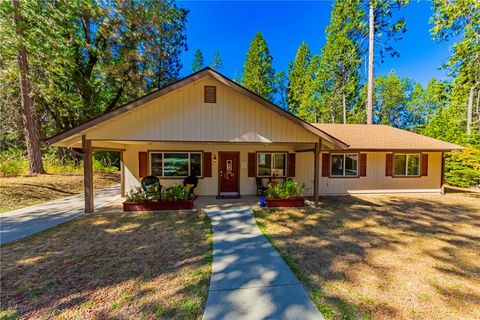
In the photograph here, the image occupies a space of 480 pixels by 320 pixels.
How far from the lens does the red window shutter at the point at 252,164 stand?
10.3m

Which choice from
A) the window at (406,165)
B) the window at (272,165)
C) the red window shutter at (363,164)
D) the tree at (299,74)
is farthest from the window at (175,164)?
the tree at (299,74)

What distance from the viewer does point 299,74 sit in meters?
24.1

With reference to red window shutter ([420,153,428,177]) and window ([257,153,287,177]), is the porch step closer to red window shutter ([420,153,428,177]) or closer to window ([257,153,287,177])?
window ([257,153,287,177])

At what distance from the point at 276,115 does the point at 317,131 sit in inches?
64.0

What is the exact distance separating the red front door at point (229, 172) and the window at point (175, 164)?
3.58 feet

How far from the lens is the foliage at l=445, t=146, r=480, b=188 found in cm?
1150

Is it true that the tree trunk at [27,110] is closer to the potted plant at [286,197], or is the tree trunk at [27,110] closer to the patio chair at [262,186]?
the patio chair at [262,186]

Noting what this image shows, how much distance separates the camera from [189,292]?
3.09 meters

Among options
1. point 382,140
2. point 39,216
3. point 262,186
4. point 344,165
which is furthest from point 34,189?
point 382,140

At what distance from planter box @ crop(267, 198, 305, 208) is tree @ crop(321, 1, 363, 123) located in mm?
15383

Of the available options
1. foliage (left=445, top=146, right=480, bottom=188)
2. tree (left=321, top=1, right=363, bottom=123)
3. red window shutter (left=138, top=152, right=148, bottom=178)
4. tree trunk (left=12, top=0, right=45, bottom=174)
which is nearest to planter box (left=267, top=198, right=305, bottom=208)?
red window shutter (left=138, top=152, right=148, bottom=178)

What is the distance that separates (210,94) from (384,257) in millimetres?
6798

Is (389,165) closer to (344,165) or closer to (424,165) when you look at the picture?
(424,165)

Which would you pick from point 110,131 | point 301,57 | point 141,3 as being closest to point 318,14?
point 301,57
